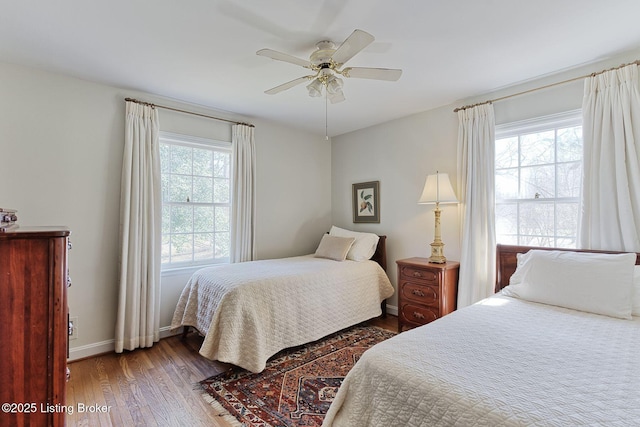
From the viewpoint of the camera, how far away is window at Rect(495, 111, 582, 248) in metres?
2.56

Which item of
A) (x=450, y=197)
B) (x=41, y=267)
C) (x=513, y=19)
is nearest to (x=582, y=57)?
(x=513, y=19)

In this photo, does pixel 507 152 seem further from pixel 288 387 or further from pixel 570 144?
pixel 288 387

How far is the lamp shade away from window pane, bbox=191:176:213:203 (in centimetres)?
241

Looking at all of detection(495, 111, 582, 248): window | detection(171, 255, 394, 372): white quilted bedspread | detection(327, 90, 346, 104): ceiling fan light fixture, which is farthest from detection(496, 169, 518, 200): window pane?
detection(327, 90, 346, 104): ceiling fan light fixture

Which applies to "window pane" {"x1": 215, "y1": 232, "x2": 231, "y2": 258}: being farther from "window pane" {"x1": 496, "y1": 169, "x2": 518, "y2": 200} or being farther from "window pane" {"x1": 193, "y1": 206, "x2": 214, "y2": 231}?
"window pane" {"x1": 496, "y1": 169, "x2": 518, "y2": 200}

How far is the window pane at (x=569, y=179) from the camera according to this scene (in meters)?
2.54

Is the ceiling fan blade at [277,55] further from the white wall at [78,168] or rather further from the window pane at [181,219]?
the window pane at [181,219]

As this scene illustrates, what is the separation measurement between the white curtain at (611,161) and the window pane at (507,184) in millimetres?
566

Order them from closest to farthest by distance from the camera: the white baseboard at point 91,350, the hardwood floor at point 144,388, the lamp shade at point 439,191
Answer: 1. the hardwood floor at point 144,388
2. the white baseboard at point 91,350
3. the lamp shade at point 439,191

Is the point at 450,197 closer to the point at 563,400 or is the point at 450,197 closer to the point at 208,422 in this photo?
the point at 563,400

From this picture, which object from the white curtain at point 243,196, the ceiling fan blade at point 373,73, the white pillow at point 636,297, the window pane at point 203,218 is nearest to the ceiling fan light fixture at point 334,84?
the ceiling fan blade at point 373,73

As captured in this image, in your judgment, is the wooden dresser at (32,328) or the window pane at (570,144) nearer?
the wooden dresser at (32,328)

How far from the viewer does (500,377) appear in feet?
3.61

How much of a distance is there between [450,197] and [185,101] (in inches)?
117
